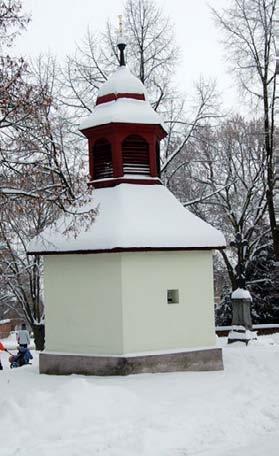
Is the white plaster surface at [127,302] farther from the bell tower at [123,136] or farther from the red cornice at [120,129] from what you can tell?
the red cornice at [120,129]

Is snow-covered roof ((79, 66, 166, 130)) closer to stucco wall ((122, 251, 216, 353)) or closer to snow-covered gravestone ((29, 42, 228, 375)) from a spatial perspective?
snow-covered gravestone ((29, 42, 228, 375))

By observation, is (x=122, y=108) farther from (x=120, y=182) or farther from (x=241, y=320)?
(x=241, y=320)

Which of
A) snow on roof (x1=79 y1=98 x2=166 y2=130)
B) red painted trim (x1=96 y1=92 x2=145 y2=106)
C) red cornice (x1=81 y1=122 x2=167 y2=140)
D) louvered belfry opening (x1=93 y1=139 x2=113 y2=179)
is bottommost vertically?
louvered belfry opening (x1=93 y1=139 x2=113 y2=179)

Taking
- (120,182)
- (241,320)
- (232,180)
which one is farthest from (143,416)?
(232,180)

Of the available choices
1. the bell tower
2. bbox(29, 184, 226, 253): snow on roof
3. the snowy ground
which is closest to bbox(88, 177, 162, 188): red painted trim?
the bell tower

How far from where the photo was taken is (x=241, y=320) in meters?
21.4

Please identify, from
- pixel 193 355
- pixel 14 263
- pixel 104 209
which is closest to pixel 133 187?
pixel 104 209

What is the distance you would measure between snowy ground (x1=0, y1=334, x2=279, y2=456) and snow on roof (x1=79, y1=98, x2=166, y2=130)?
5.72 metres

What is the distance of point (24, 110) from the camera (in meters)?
10.7

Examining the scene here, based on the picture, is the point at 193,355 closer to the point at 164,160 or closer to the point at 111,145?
the point at 111,145

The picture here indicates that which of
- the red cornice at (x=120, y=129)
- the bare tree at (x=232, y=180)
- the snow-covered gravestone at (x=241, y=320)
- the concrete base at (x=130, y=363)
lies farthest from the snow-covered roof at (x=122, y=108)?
the bare tree at (x=232, y=180)

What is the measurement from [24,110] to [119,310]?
4443 mm

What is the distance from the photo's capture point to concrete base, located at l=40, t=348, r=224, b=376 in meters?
12.6

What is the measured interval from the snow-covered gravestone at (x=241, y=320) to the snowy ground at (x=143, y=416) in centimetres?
832
